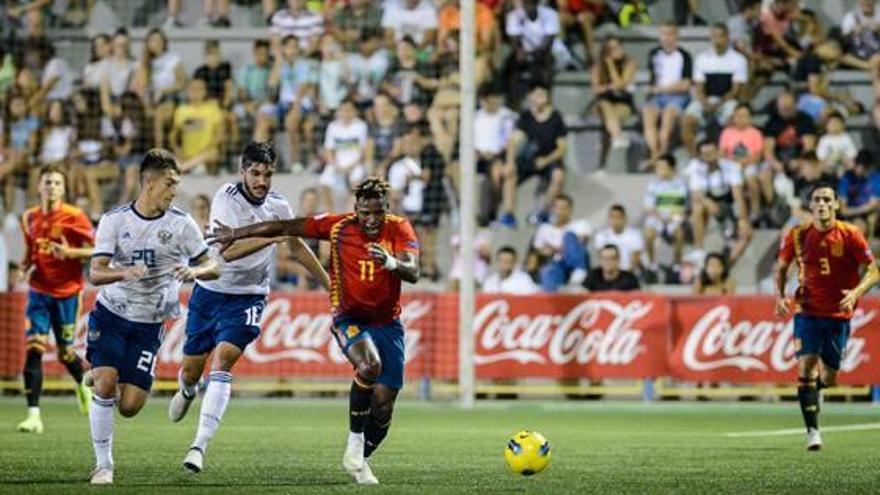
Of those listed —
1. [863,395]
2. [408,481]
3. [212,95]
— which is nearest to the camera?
[408,481]

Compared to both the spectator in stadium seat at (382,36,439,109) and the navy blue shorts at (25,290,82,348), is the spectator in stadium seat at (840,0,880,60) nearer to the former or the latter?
the spectator in stadium seat at (382,36,439,109)

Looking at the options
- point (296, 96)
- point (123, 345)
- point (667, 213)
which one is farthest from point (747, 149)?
point (123, 345)

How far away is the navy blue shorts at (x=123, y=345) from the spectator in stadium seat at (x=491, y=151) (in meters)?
14.6

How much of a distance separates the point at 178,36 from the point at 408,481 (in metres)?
18.1

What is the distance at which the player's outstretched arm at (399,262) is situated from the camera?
1292 centimetres

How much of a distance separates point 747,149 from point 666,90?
1.75 metres

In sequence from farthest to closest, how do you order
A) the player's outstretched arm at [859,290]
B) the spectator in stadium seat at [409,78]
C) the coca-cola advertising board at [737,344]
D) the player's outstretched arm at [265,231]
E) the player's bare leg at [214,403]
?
the spectator in stadium seat at [409,78] < the coca-cola advertising board at [737,344] < the player's outstretched arm at [859,290] < the player's bare leg at [214,403] < the player's outstretched arm at [265,231]

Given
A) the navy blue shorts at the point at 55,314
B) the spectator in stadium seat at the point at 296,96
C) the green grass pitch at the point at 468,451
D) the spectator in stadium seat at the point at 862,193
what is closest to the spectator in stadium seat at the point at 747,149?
the spectator in stadium seat at the point at 862,193

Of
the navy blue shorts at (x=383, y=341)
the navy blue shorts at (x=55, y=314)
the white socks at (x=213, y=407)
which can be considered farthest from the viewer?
the navy blue shorts at (x=55, y=314)

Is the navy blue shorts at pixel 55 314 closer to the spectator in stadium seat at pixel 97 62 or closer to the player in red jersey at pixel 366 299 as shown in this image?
the player in red jersey at pixel 366 299

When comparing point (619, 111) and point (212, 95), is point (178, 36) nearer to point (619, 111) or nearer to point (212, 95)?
point (212, 95)

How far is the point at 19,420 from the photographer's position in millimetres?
21016

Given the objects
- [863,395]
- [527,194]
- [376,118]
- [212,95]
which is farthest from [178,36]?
[863,395]

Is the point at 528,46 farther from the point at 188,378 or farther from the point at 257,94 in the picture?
the point at 188,378
